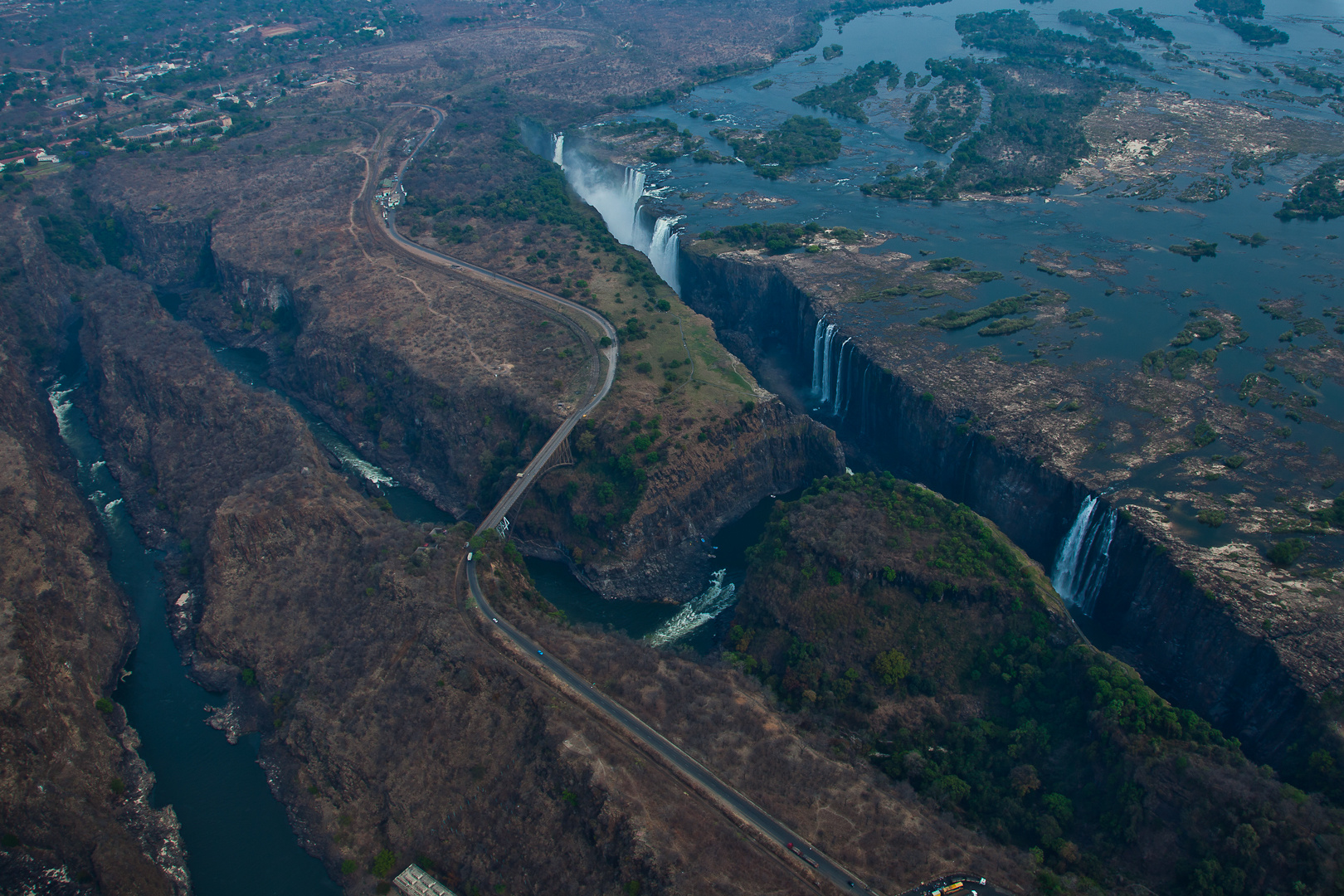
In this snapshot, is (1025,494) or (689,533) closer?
(1025,494)

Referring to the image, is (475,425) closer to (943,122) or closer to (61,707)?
(61,707)

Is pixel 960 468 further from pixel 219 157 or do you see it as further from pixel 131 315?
pixel 219 157

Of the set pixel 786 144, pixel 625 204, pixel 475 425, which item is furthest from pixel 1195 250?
pixel 475 425

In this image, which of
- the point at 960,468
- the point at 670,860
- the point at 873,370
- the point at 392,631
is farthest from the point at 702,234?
the point at 670,860

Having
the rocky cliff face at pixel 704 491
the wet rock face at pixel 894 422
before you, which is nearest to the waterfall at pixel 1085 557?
the wet rock face at pixel 894 422

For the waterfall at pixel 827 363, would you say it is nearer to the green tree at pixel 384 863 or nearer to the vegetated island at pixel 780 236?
the vegetated island at pixel 780 236
